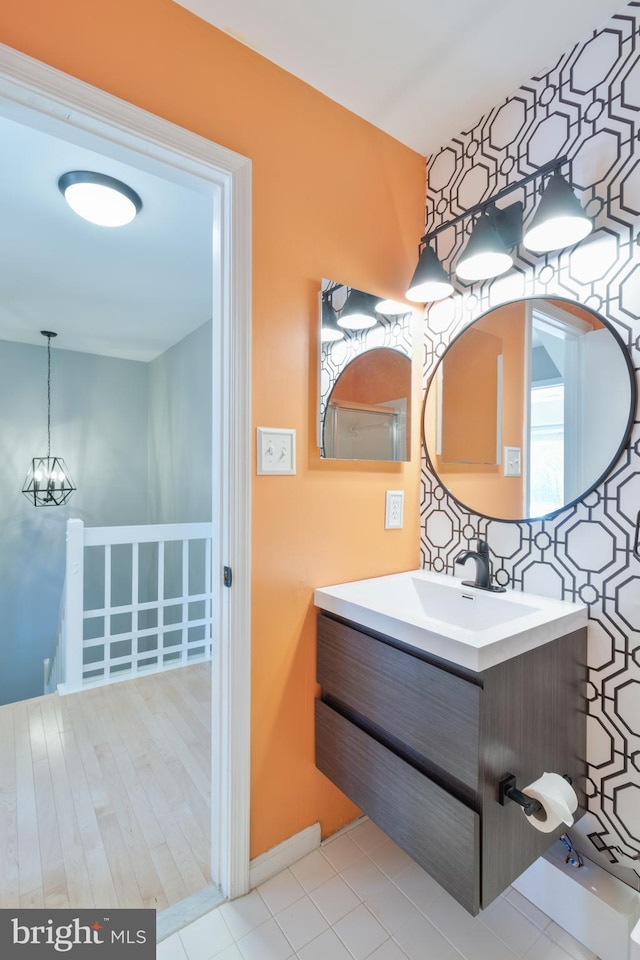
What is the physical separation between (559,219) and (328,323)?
2.22 ft

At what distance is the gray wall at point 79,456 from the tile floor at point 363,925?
8.48 feet

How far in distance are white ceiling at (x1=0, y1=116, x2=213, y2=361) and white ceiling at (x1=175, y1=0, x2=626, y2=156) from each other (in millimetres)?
487

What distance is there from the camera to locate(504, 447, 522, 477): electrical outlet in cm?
140

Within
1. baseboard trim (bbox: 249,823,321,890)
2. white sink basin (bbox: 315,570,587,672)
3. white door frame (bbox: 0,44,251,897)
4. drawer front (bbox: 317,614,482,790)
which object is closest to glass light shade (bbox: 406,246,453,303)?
white door frame (bbox: 0,44,251,897)

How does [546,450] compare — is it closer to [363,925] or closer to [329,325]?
[329,325]

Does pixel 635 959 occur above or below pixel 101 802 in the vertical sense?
above

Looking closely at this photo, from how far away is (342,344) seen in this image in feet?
4.66

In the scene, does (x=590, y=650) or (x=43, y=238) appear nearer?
(x=590, y=650)

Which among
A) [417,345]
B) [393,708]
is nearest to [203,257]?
[417,345]

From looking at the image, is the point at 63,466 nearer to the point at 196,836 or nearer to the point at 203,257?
the point at 203,257

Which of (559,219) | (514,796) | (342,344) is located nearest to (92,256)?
(342,344)

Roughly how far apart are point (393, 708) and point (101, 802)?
4.26 ft

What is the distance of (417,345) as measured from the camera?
169 cm

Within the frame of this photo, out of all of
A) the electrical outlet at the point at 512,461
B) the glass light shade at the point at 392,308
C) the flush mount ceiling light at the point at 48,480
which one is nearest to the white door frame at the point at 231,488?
the glass light shade at the point at 392,308
